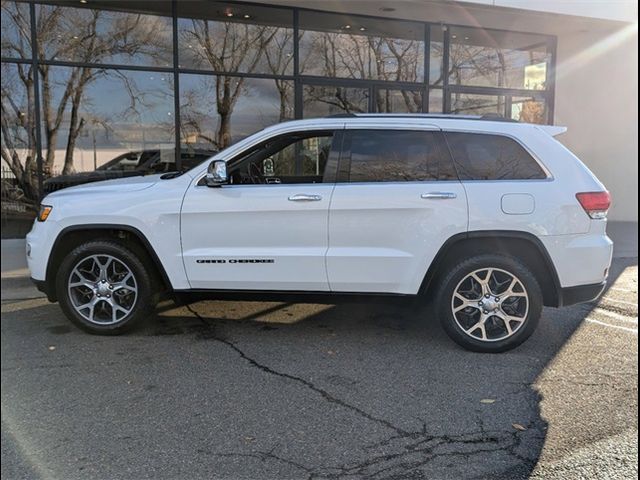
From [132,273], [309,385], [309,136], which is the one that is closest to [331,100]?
[309,136]

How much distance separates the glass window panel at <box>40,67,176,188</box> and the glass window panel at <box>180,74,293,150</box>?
332 millimetres

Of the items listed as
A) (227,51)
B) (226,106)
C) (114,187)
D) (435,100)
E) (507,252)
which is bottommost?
(507,252)

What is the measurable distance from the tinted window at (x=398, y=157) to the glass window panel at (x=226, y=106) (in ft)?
16.8

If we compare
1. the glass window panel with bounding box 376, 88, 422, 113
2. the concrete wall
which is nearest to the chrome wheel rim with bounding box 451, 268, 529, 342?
the glass window panel with bounding box 376, 88, 422, 113

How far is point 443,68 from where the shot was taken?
10914 mm

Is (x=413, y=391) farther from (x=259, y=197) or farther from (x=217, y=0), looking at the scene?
(x=217, y=0)

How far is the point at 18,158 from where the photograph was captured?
8.91m

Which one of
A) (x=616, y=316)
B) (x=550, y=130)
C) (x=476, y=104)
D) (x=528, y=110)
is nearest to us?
(x=550, y=130)

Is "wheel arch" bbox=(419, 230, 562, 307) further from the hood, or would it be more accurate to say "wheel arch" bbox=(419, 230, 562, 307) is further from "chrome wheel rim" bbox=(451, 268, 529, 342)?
the hood

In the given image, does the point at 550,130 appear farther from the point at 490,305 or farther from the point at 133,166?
the point at 133,166

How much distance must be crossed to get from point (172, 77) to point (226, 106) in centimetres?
103

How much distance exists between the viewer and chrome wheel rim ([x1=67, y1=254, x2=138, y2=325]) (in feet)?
15.8

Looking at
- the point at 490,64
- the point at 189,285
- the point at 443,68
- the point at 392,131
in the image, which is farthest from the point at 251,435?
the point at 490,64

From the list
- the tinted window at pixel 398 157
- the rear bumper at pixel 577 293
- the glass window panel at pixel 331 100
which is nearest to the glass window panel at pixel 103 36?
the glass window panel at pixel 331 100
